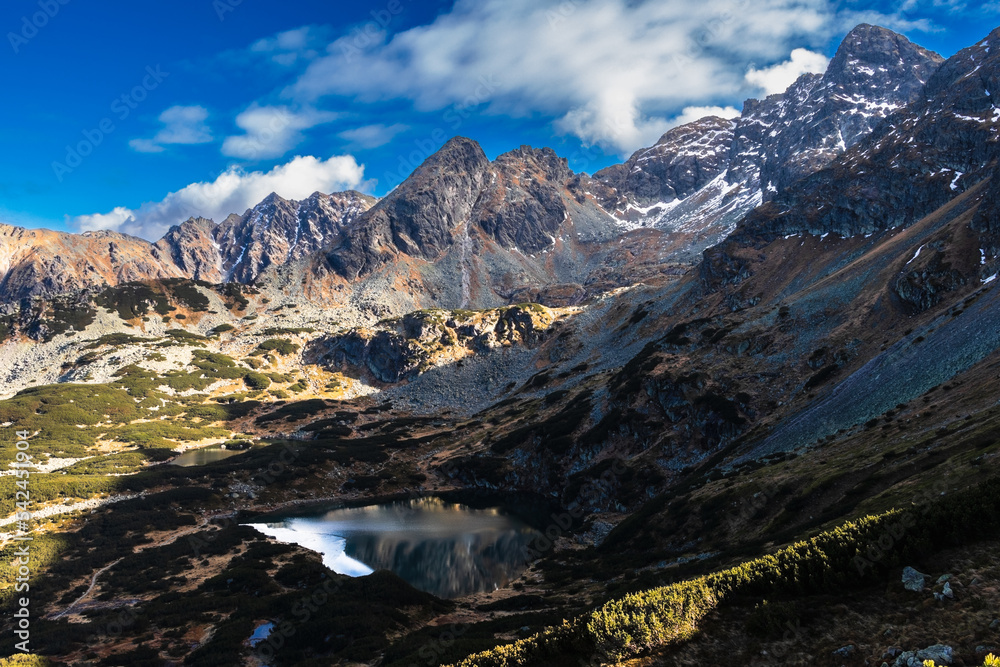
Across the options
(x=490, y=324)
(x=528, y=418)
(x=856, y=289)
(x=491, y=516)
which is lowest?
(x=491, y=516)

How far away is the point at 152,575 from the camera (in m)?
55.0

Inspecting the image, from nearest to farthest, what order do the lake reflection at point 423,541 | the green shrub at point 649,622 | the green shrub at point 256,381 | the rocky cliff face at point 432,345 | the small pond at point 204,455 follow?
the green shrub at point 649,622 → the lake reflection at point 423,541 → the small pond at point 204,455 → the green shrub at point 256,381 → the rocky cliff face at point 432,345

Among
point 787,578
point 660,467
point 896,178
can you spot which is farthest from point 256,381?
point 896,178

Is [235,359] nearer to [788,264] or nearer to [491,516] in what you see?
[491,516]

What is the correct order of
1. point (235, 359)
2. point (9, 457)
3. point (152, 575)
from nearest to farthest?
point (152, 575)
point (9, 457)
point (235, 359)

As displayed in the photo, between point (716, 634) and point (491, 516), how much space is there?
2742 inches

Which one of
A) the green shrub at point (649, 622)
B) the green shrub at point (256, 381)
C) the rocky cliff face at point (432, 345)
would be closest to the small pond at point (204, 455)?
the green shrub at point (256, 381)

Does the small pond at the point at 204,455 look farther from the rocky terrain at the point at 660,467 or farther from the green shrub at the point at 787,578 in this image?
the green shrub at the point at 787,578

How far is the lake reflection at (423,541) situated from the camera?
55.9 metres

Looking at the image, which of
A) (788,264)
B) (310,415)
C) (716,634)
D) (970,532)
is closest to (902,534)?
(970,532)

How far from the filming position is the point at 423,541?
222ft


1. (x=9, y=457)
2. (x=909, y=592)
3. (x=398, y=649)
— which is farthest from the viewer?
(x=9, y=457)

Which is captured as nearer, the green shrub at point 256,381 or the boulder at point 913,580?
the boulder at point 913,580

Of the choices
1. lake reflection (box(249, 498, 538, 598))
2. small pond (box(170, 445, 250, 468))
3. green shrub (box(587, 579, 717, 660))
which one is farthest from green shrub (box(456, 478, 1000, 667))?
small pond (box(170, 445, 250, 468))
